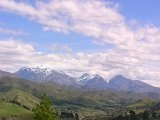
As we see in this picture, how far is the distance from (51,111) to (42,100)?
3050 millimetres

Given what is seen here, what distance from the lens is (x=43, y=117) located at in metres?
71.0

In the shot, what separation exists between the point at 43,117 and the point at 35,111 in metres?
2.29

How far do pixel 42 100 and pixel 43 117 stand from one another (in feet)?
11.1

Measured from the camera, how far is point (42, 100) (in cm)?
7156

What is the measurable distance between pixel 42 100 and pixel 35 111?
2.77 m

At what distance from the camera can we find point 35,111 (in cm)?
7206

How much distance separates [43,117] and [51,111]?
229cm

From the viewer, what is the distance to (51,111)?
72438mm
